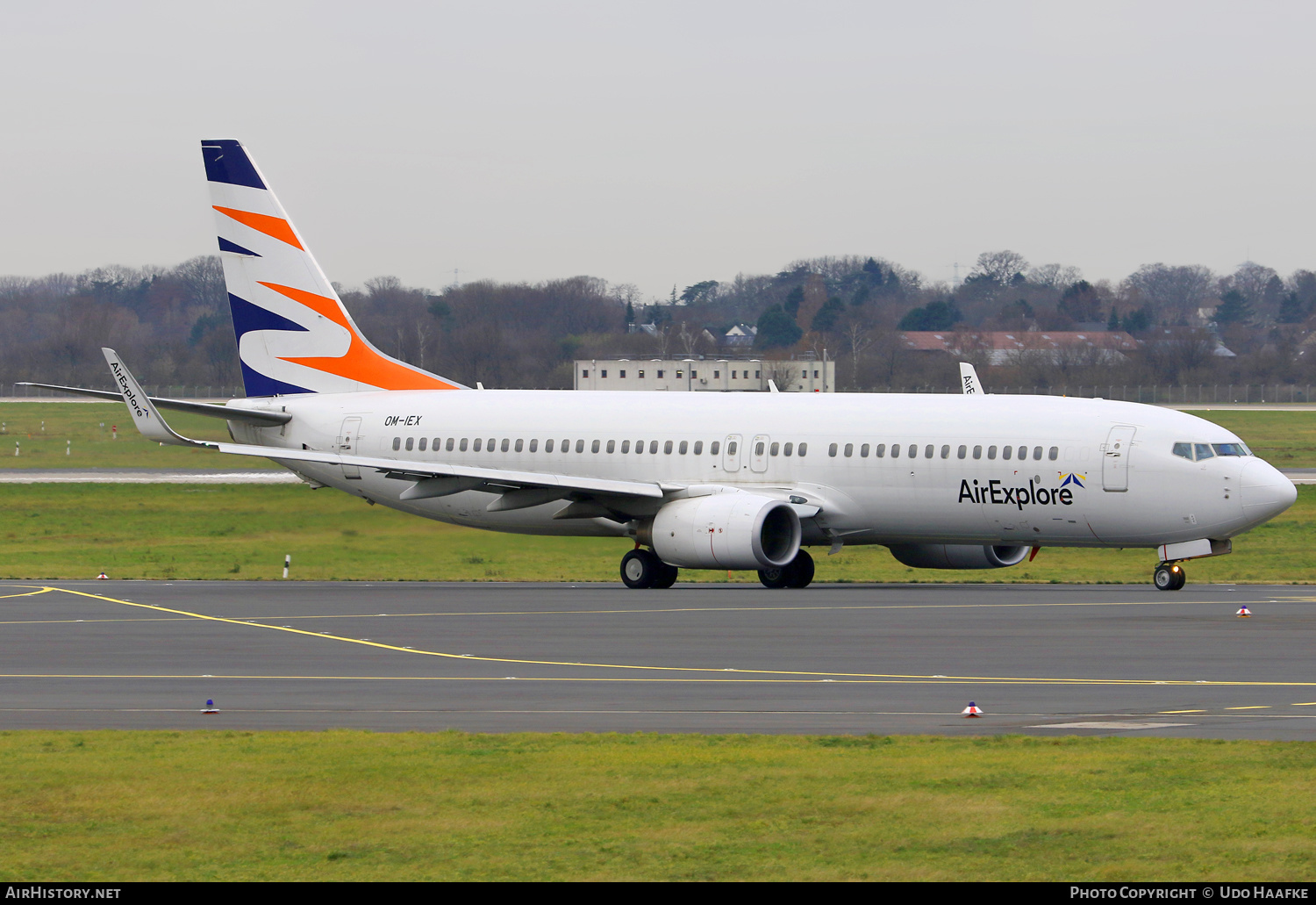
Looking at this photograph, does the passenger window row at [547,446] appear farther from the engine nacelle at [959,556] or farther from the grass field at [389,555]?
the engine nacelle at [959,556]

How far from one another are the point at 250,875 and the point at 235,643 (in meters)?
16.9

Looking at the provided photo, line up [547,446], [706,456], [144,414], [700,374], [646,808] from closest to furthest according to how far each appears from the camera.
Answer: [646,808], [706,456], [144,414], [547,446], [700,374]

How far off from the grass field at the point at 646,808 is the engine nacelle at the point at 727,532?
20.3 meters

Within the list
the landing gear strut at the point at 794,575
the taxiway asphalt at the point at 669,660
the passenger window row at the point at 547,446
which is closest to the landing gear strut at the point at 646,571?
the taxiway asphalt at the point at 669,660

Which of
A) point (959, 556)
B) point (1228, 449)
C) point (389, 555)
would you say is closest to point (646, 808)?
point (1228, 449)

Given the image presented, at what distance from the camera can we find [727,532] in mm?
39031

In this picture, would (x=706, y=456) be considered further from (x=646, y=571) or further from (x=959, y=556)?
(x=959, y=556)

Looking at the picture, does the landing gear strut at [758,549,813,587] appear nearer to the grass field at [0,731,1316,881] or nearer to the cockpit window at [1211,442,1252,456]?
the cockpit window at [1211,442,1252,456]

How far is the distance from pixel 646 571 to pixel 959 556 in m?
7.30

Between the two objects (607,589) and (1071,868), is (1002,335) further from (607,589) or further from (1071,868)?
(1071,868)

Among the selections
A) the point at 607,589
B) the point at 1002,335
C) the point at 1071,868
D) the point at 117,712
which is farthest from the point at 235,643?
the point at 1002,335

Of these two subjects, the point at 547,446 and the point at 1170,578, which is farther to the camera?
the point at 547,446

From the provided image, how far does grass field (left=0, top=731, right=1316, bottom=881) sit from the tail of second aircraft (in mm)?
30091

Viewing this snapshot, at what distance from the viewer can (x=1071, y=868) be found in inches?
486
